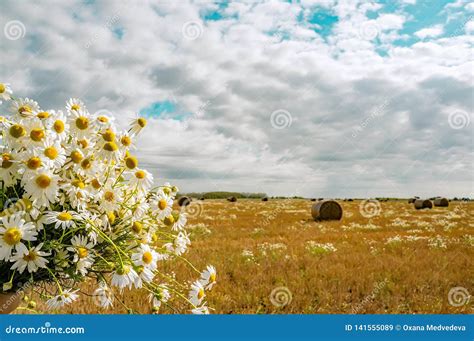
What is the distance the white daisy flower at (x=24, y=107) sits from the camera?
247cm

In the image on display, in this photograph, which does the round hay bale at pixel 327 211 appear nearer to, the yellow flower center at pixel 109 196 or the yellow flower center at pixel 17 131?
the yellow flower center at pixel 109 196

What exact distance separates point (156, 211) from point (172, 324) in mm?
1160

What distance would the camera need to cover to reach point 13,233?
7.36 ft

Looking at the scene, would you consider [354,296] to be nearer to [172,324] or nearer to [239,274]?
[239,274]

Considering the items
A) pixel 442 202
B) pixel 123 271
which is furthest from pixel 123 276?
pixel 442 202

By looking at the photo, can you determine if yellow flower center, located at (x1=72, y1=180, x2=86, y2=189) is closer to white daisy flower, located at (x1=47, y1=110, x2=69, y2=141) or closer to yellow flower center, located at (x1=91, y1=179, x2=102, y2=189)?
yellow flower center, located at (x1=91, y1=179, x2=102, y2=189)

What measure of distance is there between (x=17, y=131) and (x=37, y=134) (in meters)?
0.12

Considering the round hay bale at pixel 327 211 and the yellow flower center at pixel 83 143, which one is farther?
the round hay bale at pixel 327 211

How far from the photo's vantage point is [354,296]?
8.62 metres

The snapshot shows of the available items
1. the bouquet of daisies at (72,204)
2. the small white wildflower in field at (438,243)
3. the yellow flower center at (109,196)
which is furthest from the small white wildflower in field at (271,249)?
the yellow flower center at (109,196)

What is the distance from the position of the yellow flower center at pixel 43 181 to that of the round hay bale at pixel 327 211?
26.3 m

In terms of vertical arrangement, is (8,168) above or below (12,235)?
above

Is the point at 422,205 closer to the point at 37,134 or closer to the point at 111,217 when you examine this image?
the point at 111,217

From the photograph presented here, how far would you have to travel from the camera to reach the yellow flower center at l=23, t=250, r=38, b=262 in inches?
93.4
